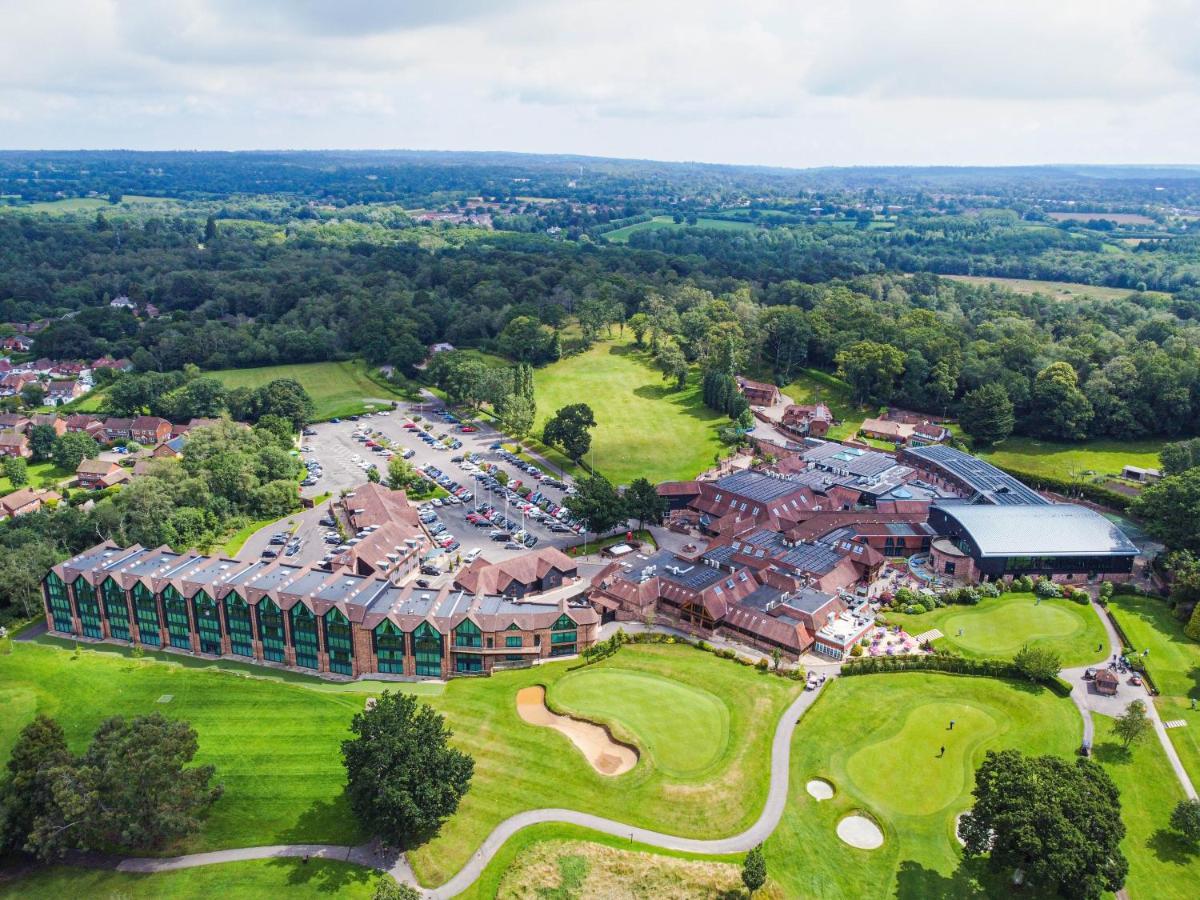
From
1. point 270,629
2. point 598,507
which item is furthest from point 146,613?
point 598,507

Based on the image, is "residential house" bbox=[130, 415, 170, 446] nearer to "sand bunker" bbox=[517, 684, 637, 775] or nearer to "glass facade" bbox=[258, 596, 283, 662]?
"glass facade" bbox=[258, 596, 283, 662]

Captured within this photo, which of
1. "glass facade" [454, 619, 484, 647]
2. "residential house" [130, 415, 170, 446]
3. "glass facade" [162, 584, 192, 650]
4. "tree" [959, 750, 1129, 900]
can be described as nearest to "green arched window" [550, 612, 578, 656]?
"glass facade" [454, 619, 484, 647]

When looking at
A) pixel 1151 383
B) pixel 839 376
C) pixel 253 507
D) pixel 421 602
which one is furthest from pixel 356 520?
pixel 1151 383

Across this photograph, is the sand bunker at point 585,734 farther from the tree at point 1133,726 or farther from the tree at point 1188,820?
the tree at point 1133,726

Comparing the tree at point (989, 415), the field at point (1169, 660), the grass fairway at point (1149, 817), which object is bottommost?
the grass fairway at point (1149, 817)

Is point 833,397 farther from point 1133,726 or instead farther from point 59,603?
point 59,603

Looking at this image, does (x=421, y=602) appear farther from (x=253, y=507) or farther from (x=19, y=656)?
(x=253, y=507)

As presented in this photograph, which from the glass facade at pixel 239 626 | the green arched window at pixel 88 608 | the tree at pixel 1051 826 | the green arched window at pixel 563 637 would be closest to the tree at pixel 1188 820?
the tree at pixel 1051 826
